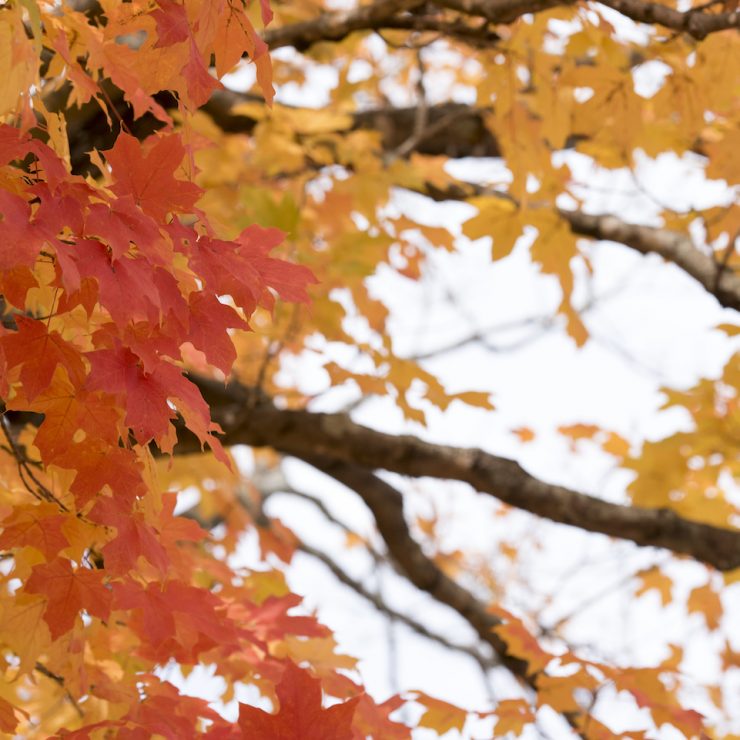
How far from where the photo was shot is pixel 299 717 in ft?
3.84

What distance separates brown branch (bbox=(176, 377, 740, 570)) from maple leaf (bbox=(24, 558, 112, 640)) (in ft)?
3.67

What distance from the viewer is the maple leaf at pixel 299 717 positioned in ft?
Answer: 3.81

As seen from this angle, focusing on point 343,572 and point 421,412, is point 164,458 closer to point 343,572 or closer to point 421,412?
point 421,412

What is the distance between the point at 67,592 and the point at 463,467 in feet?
4.45

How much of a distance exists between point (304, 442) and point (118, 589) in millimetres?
1176

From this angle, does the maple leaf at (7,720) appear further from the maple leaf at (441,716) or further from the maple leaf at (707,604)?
the maple leaf at (707,604)

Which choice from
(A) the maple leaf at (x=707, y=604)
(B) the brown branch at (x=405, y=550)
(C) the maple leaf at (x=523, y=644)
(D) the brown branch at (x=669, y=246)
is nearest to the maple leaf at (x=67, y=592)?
(C) the maple leaf at (x=523, y=644)

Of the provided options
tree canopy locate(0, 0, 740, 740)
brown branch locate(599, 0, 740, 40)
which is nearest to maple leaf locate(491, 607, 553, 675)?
tree canopy locate(0, 0, 740, 740)

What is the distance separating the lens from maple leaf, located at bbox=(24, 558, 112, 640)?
4.00 feet

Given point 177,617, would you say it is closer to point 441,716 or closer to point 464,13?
point 441,716

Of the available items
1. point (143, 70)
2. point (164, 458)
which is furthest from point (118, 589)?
point (164, 458)

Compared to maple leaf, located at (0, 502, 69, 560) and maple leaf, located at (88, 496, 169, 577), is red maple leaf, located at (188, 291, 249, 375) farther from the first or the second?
maple leaf, located at (0, 502, 69, 560)

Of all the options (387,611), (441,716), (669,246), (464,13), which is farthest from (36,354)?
(387,611)

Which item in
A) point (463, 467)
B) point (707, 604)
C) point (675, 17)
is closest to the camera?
point (675, 17)
